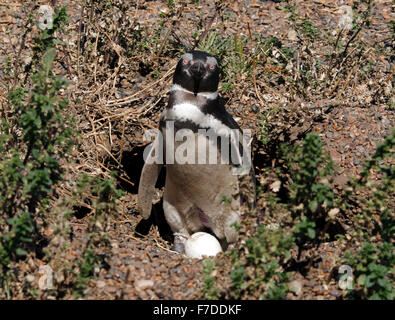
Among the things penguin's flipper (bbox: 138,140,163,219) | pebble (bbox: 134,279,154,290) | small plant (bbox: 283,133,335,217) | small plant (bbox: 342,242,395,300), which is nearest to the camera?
small plant (bbox: 342,242,395,300)

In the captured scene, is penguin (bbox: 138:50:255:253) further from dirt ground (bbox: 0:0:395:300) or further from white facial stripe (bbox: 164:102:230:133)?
dirt ground (bbox: 0:0:395:300)

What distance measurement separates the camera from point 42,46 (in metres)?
4.79

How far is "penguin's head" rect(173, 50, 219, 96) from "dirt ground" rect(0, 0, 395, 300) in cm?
101

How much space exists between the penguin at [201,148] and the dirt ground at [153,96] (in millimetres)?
528

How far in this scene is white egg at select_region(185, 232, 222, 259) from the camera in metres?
5.04

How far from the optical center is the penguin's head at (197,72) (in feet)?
16.1

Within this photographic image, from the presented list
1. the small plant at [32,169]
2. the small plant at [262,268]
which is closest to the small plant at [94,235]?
the small plant at [32,169]

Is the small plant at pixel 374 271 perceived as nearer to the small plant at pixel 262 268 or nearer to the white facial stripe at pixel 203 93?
the small plant at pixel 262 268

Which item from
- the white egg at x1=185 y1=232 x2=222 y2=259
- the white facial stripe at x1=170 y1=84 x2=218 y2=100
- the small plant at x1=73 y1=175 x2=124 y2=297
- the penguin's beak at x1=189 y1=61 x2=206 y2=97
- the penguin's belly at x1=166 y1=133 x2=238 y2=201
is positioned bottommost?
the small plant at x1=73 y1=175 x2=124 y2=297

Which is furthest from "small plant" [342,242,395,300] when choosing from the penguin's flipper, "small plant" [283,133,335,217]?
the penguin's flipper

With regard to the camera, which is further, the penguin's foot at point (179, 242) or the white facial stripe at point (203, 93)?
the penguin's foot at point (179, 242)

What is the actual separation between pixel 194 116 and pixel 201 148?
0.26 metres

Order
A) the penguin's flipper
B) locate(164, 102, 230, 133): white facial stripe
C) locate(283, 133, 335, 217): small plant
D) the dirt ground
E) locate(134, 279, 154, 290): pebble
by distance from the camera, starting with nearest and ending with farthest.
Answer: locate(283, 133, 335, 217): small plant < locate(134, 279, 154, 290): pebble < locate(164, 102, 230, 133): white facial stripe < the penguin's flipper < the dirt ground

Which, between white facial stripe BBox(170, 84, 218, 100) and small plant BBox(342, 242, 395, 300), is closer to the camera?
small plant BBox(342, 242, 395, 300)
